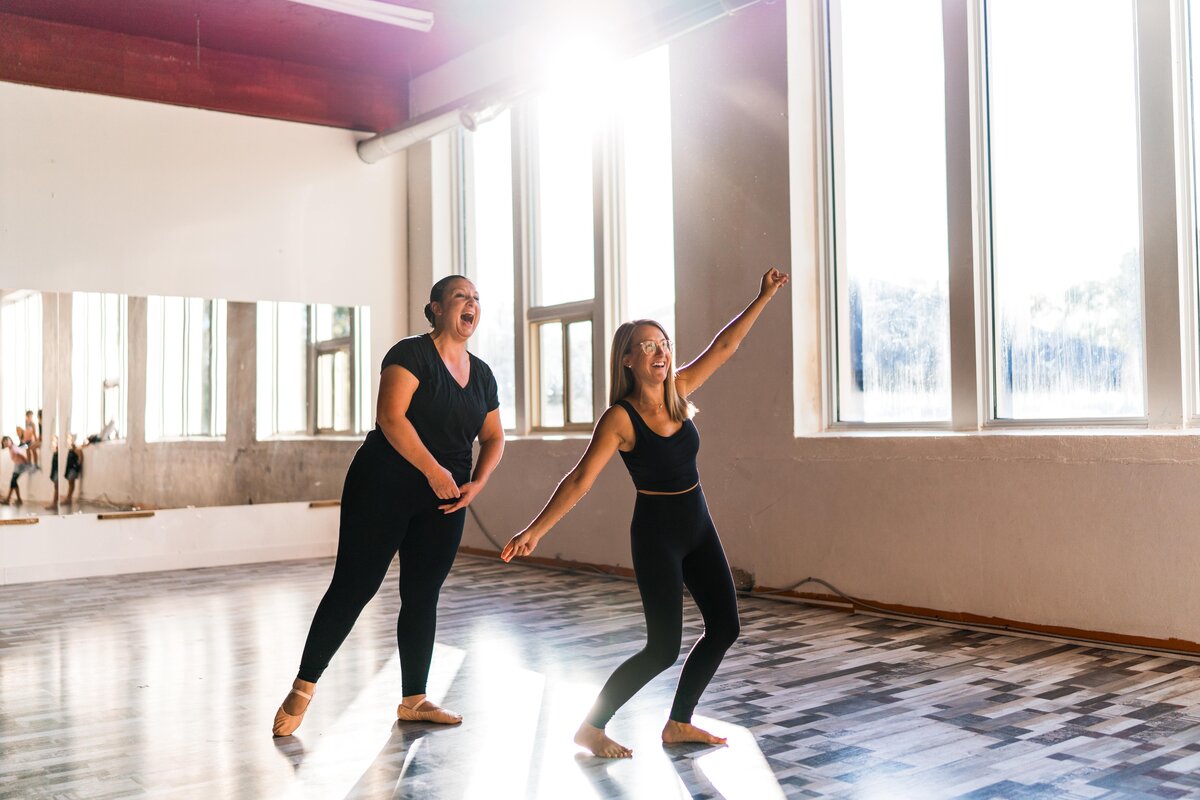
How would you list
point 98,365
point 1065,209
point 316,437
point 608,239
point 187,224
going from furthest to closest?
point 316,437, point 187,224, point 98,365, point 608,239, point 1065,209

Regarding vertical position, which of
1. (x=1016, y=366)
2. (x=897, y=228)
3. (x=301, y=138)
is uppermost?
(x=301, y=138)

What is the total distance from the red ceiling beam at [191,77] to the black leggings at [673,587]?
22.1 feet

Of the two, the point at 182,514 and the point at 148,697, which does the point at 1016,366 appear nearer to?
the point at 148,697

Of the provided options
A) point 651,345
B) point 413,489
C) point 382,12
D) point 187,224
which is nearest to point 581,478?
point 651,345

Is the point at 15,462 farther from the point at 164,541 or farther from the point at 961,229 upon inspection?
the point at 961,229

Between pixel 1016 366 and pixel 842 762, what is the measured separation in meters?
2.81

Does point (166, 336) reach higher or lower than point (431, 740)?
higher

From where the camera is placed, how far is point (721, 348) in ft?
11.9

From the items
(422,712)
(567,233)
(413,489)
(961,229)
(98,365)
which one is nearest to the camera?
(413,489)

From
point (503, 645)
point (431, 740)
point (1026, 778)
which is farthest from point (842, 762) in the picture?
point (503, 645)

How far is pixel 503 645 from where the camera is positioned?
16.6 feet

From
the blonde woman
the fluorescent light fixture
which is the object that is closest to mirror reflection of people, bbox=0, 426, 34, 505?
the fluorescent light fixture

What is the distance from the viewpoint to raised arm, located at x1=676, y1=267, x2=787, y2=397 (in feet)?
11.6

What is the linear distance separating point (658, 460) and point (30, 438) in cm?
615
